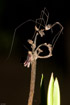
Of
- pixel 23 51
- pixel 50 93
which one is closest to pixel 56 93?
pixel 50 93

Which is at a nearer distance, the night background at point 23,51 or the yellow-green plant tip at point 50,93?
the yellow-green plant tip at point 50,93

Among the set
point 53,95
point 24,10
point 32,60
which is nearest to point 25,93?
point 24,10

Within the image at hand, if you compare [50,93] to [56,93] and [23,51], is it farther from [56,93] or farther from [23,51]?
[23,51]

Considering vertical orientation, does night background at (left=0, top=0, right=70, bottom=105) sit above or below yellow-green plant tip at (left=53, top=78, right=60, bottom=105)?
above

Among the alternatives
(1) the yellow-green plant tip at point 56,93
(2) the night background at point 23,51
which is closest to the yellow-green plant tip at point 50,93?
(1) the yellow-green plant tip at point 56,93

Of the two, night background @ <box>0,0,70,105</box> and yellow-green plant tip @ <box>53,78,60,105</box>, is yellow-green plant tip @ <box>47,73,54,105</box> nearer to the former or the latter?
yellow-green plant tip @ <box>53,78,60,105</box>

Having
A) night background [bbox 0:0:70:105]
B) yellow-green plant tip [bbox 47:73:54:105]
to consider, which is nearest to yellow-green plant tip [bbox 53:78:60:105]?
yellow-green plant tip [bbox 47:73:54:105]

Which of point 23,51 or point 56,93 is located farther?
point 23,51

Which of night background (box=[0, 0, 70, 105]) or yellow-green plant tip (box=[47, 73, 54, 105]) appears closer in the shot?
yellow-green plant tip (box=[47, 73, 54, 105])

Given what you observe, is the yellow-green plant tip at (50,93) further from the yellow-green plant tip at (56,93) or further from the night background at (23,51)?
the night background at (23,51)
